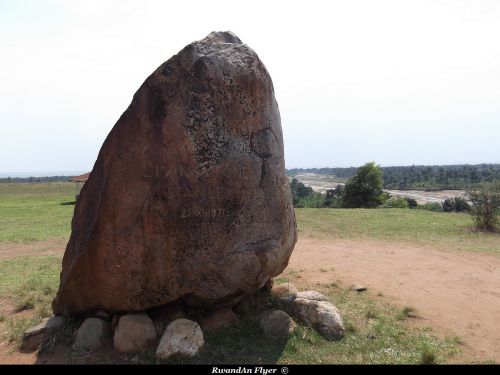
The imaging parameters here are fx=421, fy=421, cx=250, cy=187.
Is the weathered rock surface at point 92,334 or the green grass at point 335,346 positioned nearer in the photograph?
the green grass at point 335,346

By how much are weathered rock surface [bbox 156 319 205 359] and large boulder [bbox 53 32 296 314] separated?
0.53 metres

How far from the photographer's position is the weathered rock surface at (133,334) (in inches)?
248

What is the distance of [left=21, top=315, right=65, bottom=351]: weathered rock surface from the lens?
22.0ft

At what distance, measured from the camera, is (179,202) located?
21.7ft

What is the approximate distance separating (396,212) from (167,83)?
2051 centimetres

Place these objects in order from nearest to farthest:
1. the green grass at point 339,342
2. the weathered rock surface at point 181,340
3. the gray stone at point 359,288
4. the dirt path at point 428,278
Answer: the weathered rock surface at point 181,340, the green grass at point 339,342, the dirt path at point 428,278, the gray stone at point 359,288

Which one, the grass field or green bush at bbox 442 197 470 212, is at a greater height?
the grass field

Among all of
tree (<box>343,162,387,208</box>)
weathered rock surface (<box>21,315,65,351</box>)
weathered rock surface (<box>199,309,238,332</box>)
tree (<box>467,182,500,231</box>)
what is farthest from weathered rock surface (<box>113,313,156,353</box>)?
tree (<box>343,162,387,208</box>)

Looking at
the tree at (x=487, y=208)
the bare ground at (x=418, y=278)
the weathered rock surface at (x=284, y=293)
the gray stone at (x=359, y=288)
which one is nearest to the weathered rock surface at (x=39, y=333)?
the bare ground at (x=418, y=278)

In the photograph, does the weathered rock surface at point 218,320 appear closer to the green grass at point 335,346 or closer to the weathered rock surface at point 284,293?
the green grass at point 335,346

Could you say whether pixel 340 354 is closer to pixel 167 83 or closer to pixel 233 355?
pixel 233 355

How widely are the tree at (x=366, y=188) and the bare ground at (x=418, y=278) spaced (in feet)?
75.9

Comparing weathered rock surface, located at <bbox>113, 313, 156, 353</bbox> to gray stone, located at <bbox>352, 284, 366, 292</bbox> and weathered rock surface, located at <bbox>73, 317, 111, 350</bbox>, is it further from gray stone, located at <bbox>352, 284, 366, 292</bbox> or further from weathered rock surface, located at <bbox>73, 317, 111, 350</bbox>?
gray stone, located at <bbox>352, 284, 366, 292</bbox>
